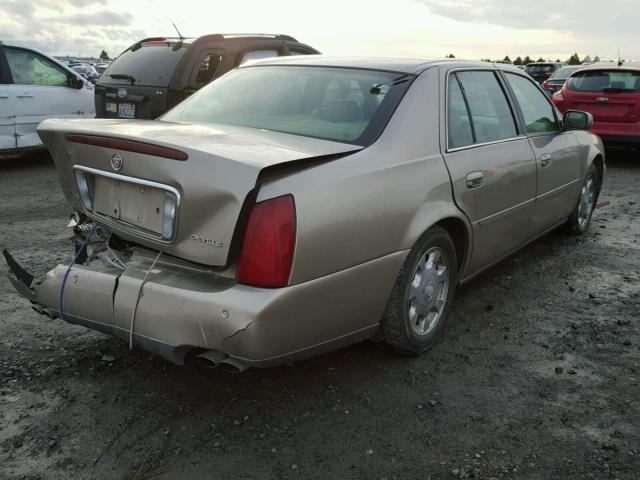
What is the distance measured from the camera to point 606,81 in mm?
10133

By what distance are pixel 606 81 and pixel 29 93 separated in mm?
8529

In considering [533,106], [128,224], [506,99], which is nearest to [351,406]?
[128,224]

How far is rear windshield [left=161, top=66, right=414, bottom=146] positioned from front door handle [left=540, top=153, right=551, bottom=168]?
4.96 ft

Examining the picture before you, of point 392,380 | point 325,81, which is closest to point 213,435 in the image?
point 392,380

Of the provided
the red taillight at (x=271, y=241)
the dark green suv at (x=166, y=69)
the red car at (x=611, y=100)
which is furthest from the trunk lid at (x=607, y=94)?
the red taillight at (x=271, y=241)

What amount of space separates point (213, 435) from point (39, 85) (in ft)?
25.8

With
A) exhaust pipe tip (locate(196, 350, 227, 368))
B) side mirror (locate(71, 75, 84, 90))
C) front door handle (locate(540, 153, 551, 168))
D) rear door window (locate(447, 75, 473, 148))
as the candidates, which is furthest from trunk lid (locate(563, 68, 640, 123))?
exhaust pipe tip (locate(196, 350, 227, 368))

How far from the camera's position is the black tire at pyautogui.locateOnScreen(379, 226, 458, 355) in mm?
3129

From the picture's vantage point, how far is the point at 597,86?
10.2 m

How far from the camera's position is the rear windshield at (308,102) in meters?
3.21

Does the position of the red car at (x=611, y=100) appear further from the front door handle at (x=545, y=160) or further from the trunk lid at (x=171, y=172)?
the trunk lid at (x=171, y=172)

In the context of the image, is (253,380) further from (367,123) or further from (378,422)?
(367,123)

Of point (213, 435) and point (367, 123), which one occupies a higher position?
point (367, 123)

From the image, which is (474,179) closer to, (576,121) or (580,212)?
(576,121)
